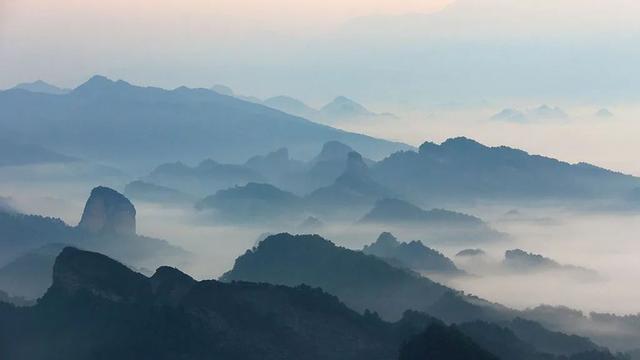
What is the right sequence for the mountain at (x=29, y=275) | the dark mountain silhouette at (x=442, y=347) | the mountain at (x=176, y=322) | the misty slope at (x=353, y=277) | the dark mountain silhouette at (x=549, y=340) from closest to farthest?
the dark mountain silhouette at (x=442, y=347)
the mountain at (x=176, y=322)
the dark mountain silhouette at (x=549, y=340)
the misty slope at (x=353, y=277)
the mountain at (x=29, y=275)

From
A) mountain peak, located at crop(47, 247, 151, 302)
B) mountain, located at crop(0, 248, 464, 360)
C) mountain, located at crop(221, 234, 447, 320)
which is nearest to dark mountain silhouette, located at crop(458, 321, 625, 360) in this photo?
mountain, located at crop(0, 248, 464, 360)

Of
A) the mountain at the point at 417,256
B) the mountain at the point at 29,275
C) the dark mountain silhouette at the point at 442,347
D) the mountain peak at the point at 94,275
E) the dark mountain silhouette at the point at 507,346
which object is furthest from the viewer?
the mountain at the point at 417,256

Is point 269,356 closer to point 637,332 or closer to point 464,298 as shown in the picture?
point 464,298

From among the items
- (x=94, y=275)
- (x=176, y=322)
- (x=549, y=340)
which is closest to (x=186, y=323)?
(x=176, y=322)

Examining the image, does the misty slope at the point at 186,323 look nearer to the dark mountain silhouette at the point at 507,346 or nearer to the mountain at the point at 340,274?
the dark mountain silhouette at the point at 507,346

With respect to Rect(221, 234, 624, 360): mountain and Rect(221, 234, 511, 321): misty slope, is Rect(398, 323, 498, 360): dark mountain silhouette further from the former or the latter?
Rect(221, 234, 511, 321): misty slope

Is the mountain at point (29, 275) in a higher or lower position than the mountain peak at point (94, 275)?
higher

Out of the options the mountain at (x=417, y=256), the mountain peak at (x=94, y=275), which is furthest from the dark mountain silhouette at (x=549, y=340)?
the mountain at (x=417, y=256)

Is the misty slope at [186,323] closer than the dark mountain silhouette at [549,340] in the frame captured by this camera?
Yes

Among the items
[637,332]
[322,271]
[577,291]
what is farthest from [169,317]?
[577,291]
